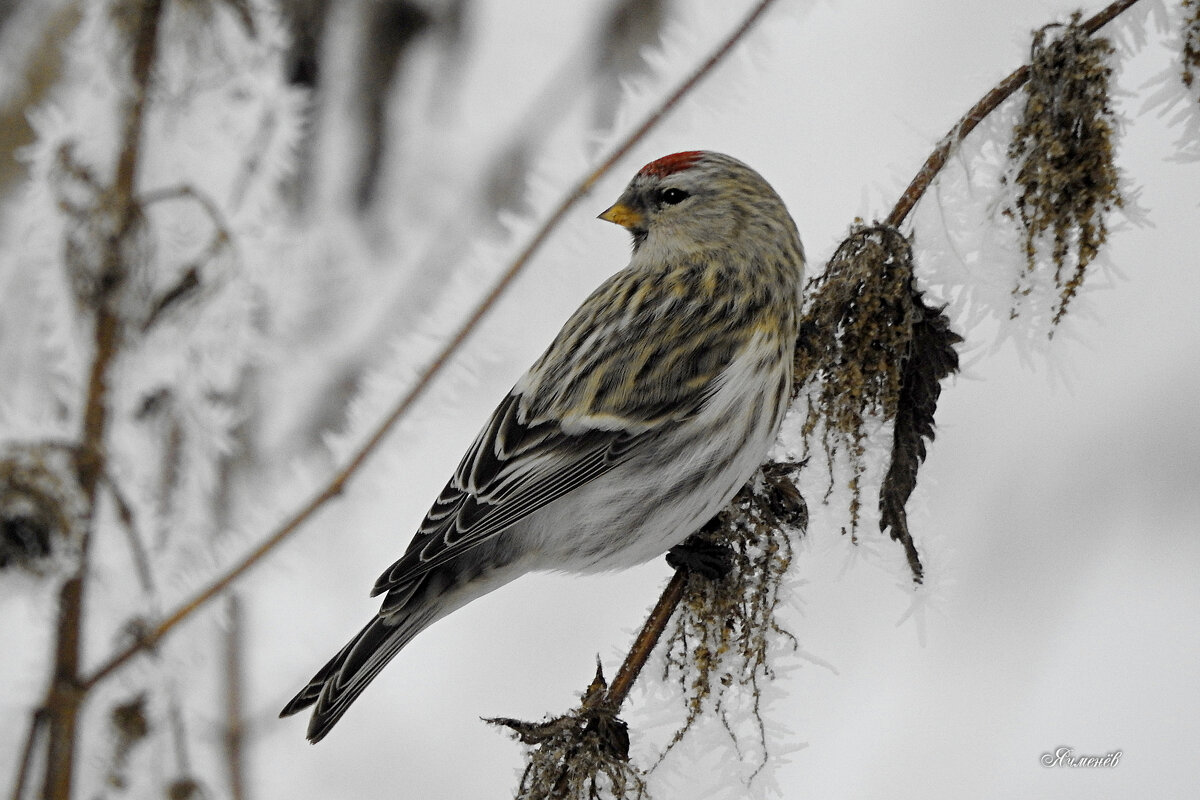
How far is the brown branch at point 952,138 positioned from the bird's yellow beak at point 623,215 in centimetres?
72

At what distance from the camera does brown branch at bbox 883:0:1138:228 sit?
67.0 inches

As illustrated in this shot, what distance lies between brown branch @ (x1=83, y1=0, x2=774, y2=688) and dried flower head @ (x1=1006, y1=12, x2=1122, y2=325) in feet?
1.50

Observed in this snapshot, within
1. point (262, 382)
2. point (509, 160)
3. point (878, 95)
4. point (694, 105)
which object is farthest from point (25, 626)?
point (878, 95)

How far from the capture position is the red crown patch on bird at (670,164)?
2352 mm

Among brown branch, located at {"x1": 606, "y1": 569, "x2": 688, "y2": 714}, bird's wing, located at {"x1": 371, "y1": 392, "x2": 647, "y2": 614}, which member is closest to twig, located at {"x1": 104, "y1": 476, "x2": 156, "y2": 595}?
bird's wing, located at {"x1": 371, "y1": 392, "x2": 647, "y2": 614}

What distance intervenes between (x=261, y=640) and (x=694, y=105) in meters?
2.07

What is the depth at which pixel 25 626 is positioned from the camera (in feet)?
6.25

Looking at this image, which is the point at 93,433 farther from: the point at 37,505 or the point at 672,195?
the point at 672,195

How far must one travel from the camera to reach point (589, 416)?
2.19 m

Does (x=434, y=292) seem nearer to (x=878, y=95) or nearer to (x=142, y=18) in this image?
(x=142, y=18)

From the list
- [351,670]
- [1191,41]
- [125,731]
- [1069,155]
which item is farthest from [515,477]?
[1191,41]

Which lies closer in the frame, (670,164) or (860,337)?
(860,337)

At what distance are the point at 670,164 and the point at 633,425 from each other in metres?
0.56

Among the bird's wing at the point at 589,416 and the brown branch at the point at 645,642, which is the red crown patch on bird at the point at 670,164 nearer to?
the bird's wing at the point at 589,416
